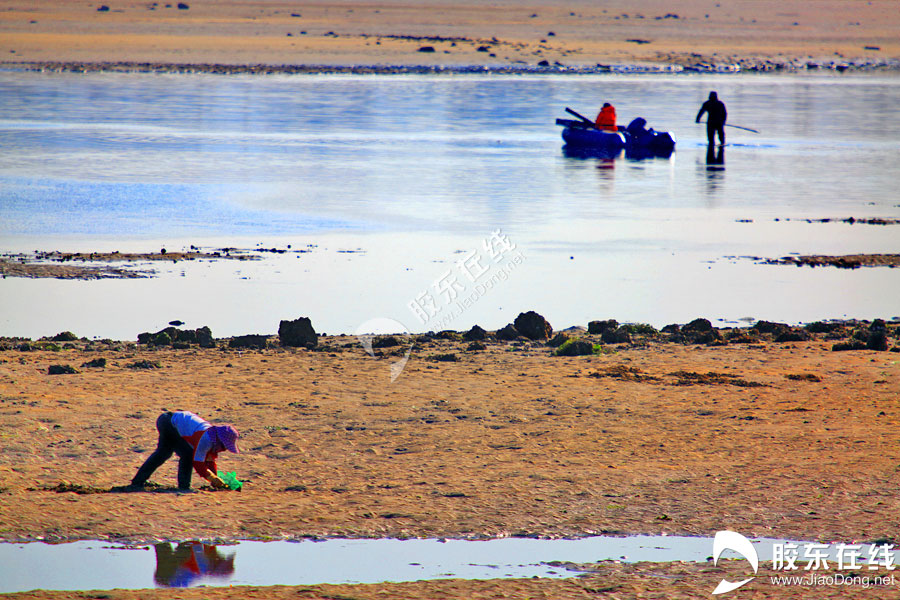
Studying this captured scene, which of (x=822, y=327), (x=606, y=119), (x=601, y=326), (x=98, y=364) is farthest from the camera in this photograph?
(x=606, y=119)

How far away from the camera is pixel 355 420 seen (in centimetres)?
966

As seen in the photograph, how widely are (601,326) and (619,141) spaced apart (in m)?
17.3

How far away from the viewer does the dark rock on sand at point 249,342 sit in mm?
12062

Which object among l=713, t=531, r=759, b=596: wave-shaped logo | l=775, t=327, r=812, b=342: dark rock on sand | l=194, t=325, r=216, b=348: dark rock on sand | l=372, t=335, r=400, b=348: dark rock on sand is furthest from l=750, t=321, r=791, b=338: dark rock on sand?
l=713, t=531, r=759, b=596: wave-shaped logo

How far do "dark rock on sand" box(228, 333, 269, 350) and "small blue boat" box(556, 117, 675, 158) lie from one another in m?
18.8

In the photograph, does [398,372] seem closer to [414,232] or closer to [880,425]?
[880,425]

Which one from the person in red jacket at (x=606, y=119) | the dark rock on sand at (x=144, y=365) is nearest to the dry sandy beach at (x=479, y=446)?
the dark rock on sand at (x=144, y=365)

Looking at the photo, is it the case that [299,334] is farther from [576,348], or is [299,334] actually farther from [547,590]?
[547,590]

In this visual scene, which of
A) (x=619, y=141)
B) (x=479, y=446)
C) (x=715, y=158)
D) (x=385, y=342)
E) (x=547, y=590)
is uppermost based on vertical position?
(x=619, y=141)

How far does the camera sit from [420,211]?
20.3 metres

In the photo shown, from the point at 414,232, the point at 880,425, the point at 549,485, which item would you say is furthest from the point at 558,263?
the point at 549,485

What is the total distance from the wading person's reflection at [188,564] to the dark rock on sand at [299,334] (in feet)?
17.5

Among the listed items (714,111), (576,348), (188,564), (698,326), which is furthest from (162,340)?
(714,111)

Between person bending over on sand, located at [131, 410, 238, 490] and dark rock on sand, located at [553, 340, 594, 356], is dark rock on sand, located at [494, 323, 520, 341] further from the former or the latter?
person bending over on sand, located at [131, 410, 238, 490]
